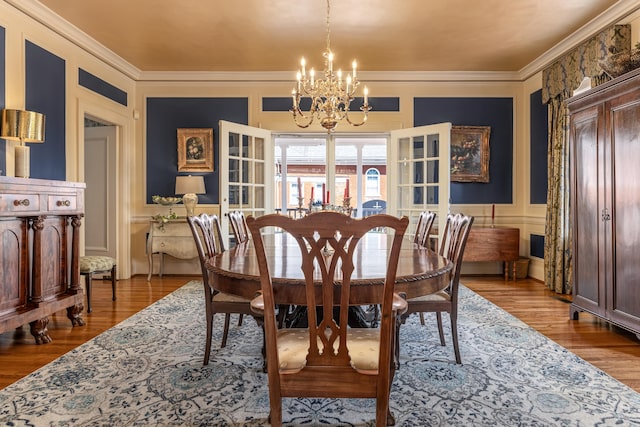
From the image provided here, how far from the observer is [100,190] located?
544 centimetres

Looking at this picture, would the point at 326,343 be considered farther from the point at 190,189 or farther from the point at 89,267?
the point at 190,189

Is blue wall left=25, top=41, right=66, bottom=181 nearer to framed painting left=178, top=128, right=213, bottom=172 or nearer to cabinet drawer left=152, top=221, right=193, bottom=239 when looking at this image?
cabinet drawer left=152, top=221, right=193, bottom=239

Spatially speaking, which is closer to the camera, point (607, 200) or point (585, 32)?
point (607, 200)

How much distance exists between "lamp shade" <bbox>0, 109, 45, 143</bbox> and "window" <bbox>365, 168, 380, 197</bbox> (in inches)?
321

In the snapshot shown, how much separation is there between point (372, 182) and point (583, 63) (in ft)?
21.9

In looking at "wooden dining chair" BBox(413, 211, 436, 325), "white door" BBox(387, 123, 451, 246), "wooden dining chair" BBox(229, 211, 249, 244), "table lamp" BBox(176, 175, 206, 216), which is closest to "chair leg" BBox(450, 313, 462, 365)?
"wooden dining chair" BBox(413, 211, 436, 325)

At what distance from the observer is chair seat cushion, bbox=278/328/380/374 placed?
1.47 meters

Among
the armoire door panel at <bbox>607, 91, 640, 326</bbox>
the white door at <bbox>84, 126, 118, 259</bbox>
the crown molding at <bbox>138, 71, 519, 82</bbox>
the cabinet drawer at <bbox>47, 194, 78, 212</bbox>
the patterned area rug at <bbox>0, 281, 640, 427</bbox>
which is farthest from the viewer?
the crown molding at <bbox>138, 71, 519, 82</bbox>

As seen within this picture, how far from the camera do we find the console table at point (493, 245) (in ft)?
17.1

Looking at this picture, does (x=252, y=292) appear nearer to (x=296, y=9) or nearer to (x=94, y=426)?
(x=94, y=426)

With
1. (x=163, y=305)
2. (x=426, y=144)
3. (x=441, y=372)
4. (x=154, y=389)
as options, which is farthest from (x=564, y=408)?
(x=426, y=144)

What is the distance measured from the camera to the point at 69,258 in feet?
10.7

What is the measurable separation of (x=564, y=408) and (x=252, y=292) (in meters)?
1.55

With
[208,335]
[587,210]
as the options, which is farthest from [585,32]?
[208,335]
